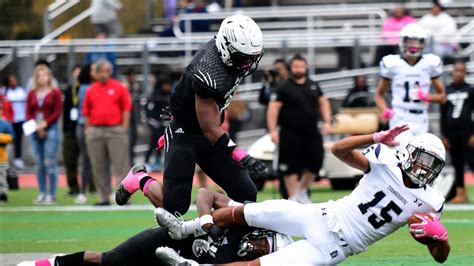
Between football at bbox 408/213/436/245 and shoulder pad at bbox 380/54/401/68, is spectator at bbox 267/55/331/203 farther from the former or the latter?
football at bbox 408/213/436/245

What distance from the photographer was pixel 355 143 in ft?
26.9

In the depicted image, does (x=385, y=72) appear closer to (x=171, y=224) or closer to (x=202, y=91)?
(x=202, y=91)

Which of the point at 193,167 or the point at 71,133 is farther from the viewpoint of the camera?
the point at 71,133

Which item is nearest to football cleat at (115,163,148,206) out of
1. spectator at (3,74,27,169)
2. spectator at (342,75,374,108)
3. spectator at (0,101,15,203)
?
spectator at (0,101,15,203)

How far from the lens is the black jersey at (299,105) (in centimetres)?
1472

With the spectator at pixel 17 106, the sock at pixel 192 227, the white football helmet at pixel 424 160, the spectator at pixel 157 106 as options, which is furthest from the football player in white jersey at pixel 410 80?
the spectator at pixel 17 106

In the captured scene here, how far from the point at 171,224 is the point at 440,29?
13.9 metres

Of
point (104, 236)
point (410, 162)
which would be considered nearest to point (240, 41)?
point (410, 162)

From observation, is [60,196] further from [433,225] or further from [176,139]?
[433,225]

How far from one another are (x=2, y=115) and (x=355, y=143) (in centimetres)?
1016

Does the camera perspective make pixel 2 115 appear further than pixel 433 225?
Yes

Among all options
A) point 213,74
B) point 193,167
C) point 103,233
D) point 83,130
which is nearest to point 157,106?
point 83,130

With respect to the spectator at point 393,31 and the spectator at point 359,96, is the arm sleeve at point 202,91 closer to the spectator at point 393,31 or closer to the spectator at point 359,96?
the spectator at point 359,96

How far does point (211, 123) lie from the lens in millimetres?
8797
